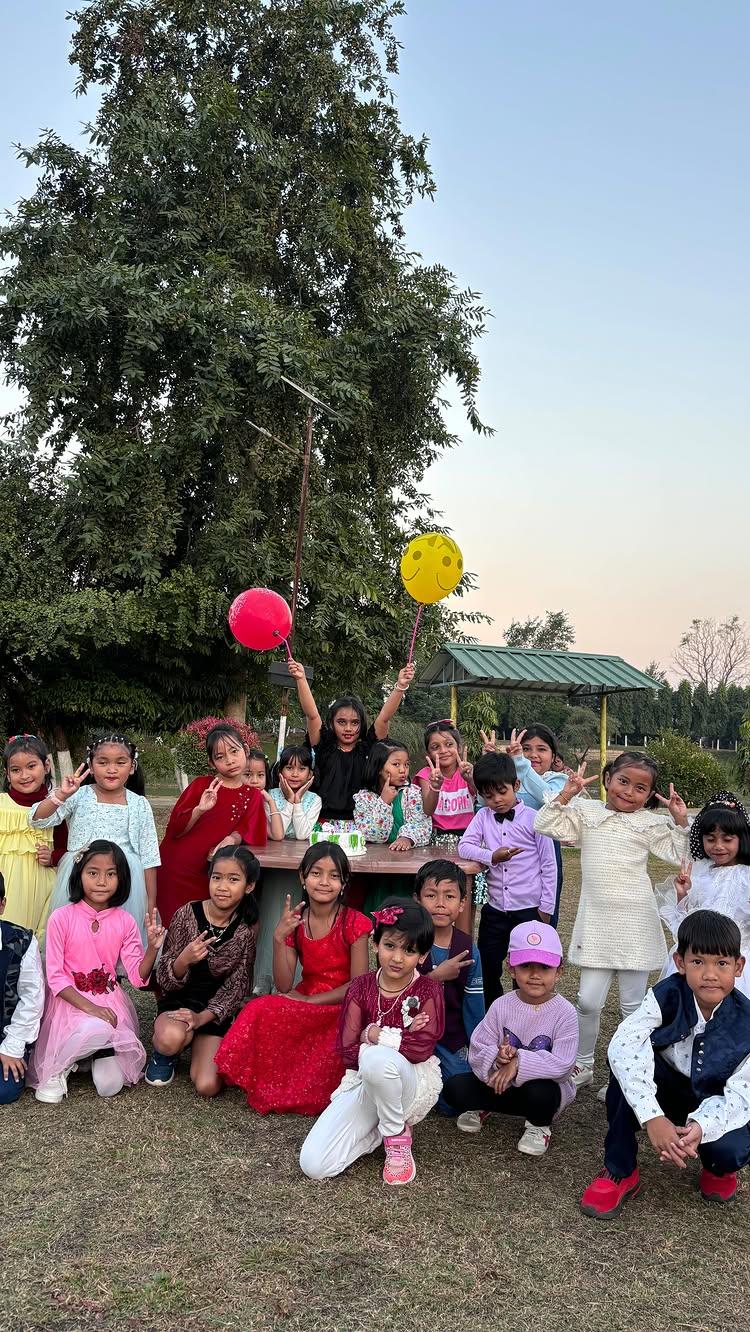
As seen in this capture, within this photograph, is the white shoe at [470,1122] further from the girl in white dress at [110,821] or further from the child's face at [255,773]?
the child's face at [255,773]

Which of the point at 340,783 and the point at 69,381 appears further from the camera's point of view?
the point at 69,381

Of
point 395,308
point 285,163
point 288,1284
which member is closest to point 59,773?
point 395,308

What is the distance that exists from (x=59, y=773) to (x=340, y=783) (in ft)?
40.9

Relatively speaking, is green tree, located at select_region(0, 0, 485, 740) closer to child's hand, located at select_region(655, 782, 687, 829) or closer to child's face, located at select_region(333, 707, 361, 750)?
child's face, located at select_region(333, 707, 361, 750)

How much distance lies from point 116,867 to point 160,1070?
0.86 metres

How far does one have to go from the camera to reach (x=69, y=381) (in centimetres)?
1434

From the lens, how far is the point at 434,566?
6.39m

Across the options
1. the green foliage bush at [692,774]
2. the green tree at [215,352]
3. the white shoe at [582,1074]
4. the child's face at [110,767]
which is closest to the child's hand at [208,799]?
the child's face at [110,767]

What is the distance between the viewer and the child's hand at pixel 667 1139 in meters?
2.79

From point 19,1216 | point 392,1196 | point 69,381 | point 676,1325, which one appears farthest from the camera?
point 69,381

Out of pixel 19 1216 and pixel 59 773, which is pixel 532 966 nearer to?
pixel 19 1216

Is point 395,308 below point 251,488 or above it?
above

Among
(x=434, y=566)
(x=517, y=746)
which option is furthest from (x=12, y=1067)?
(x=434, y=566)

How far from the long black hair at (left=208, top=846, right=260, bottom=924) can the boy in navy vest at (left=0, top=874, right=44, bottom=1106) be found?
799 millimetres
